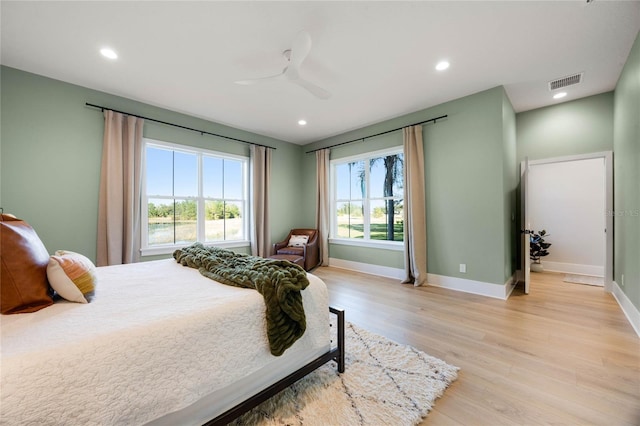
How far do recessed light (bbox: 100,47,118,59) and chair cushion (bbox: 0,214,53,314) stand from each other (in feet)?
6.69

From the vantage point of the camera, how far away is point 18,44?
233 centimetres

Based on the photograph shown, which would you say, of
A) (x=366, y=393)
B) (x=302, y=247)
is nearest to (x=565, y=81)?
(x=366, y=393)

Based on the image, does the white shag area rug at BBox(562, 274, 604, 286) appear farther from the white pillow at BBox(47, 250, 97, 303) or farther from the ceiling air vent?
the white pillow at BBox(47, 250, 97, 303)

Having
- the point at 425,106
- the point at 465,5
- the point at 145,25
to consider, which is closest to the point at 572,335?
the point at 465,5

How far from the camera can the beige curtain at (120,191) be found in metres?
3.17

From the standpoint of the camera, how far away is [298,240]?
514 cm

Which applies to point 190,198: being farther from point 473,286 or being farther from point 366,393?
point 473,286

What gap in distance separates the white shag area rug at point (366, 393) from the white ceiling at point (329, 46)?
2726mm

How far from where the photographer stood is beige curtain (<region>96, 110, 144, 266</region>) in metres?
3.17

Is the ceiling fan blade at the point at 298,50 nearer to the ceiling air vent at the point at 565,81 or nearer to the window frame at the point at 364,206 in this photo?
the window frame at the point at 364,206

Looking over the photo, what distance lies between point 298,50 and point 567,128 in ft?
13.9

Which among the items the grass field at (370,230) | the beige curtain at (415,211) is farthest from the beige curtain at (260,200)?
the beige curtain at (415,211)

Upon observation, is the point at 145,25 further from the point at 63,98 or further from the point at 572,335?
the point at 572,335

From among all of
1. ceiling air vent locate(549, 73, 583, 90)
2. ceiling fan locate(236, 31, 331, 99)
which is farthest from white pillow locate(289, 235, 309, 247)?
ceiling air vent locate(549, 73, 583, 90)
